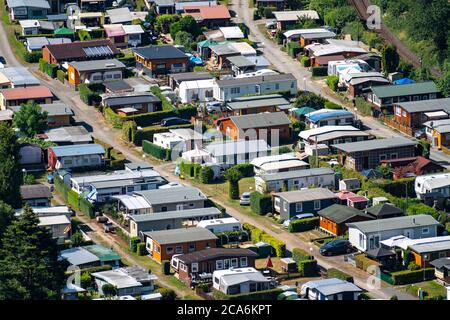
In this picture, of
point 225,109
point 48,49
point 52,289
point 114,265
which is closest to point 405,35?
point 225,109

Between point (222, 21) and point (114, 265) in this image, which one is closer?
point (114, 265)

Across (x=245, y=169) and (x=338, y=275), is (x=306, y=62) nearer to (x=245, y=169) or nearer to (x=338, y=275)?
(x=245, y=169)

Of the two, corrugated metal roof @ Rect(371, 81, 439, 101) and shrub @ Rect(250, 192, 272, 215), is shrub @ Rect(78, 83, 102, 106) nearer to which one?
corrugated metal roof @ Rect(371, 81, 439, 101)

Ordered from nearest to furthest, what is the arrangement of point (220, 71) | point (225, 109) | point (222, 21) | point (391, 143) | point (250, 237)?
point (250, 237) < point (391, 143) < point (225, 109) < point (220, 71) < point (222, 21)

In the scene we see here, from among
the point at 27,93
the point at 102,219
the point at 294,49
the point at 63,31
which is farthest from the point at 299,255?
the point at 63,31

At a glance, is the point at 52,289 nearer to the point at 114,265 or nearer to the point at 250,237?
the point at 114,265

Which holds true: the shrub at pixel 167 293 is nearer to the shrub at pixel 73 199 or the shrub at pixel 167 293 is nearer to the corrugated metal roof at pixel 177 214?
the corrugated metal roof at pixel 177 214
